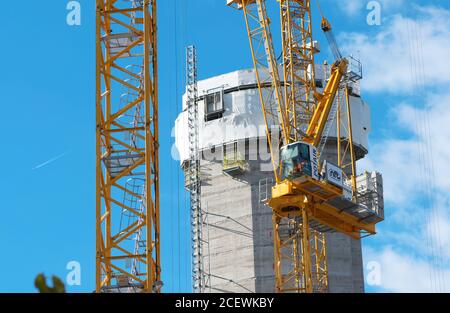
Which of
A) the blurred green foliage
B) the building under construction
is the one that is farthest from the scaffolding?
the blurred green foliage

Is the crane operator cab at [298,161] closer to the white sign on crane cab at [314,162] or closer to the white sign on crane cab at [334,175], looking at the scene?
the white sign on crane cab at [314,162]

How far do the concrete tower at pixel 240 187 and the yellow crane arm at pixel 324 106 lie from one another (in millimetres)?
21495

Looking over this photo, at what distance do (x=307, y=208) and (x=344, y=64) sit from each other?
14287mm

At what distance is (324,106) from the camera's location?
95.2m

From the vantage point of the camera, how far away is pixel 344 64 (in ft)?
316

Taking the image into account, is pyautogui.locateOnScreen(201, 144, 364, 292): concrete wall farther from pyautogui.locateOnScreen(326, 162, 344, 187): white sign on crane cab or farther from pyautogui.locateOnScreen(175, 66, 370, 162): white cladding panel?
pyautogui.locateOnScreen(326, 162, 344, 187): white sign on crane cab

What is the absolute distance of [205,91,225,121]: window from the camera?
121875 millimetres

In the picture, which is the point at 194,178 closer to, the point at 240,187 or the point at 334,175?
the point at 240,187

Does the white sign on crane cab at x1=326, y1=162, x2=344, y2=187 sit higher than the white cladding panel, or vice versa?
the white cladding panel

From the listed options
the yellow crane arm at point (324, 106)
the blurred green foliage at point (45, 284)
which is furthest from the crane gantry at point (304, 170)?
the blurred green foliage at point (45, 284)
